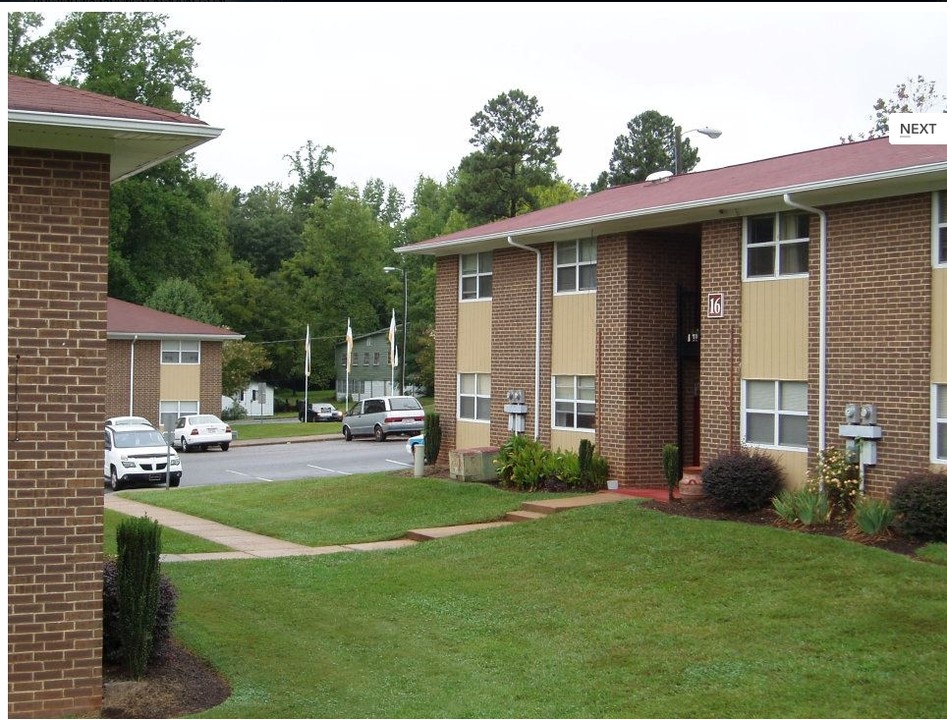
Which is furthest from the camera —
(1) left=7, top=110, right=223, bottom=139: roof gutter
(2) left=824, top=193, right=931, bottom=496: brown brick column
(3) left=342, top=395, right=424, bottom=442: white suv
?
(3) left=342, top=395, right=424, bottom=442: white suv

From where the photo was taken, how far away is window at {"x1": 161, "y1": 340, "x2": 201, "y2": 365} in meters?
48.2

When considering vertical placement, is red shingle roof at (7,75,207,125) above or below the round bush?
above

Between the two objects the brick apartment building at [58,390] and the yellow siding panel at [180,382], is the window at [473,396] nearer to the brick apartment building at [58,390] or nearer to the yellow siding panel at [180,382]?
the brick apartment building at [58,390]

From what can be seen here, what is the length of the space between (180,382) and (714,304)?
33552 millimetres

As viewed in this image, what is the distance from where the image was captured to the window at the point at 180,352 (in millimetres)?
48156

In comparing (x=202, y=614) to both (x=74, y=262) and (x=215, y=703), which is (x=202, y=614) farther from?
(x=74, y=262)

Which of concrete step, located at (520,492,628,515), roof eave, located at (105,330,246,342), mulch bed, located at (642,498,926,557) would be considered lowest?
concrete step, located at (520,492,628,515)

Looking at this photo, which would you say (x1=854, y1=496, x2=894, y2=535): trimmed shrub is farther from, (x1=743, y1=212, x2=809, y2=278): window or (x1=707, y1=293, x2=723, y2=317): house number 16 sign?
(x1=707, y1=293, x2=723, y2=317): house number 16 sign

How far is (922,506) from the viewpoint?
1427cm

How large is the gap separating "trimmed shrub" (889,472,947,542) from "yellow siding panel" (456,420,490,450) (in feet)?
40.2

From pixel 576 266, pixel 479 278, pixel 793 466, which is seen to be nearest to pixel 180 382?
pixel 479 278

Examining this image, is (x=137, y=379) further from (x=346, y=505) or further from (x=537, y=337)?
(x=537, y=337)

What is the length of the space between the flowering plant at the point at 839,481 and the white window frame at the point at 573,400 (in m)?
6.43

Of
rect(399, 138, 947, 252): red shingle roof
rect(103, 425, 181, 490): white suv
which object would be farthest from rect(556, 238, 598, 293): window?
rect(103, 425, 181, 490): white suv
